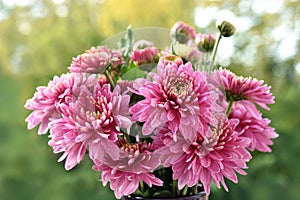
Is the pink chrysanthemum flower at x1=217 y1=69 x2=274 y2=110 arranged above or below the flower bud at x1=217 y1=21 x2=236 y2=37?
below

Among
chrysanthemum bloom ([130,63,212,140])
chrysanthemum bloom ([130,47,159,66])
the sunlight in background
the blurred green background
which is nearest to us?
chrysanthemum bloom ([130,63,212,140])

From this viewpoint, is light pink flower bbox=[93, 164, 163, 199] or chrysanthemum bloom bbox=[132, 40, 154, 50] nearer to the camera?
light pink flower bbox=[93, 164, 163, 199]

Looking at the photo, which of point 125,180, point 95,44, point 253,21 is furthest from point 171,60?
point 253,21

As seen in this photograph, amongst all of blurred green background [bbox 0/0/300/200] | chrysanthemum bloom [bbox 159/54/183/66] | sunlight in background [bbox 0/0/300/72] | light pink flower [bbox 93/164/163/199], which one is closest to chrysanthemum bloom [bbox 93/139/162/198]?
light pink flower [bbox 93/164/163/199]

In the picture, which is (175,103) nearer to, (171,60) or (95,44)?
(171,60)

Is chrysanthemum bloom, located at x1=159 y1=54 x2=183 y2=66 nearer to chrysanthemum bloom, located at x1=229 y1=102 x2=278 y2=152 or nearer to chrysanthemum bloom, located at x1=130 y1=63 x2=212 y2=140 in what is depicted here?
chrysanthemum bloom, located at x1=130 y1=63 x2=212 y2=140

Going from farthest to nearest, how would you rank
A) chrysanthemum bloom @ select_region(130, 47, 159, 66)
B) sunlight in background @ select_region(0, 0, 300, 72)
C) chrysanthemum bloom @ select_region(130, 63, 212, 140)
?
sunlight in background @ select_region(0, 0, 300, 72) → chrysanthemum bloom @ select_region(130, 47, 159, 66) → chrysanthemum bloom @ select_region(130, 63, 212, 140)

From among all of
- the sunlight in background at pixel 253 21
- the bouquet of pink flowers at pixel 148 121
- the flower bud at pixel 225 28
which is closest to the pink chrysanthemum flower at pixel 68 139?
the bouquet of pink flowers at pixel 148 121
